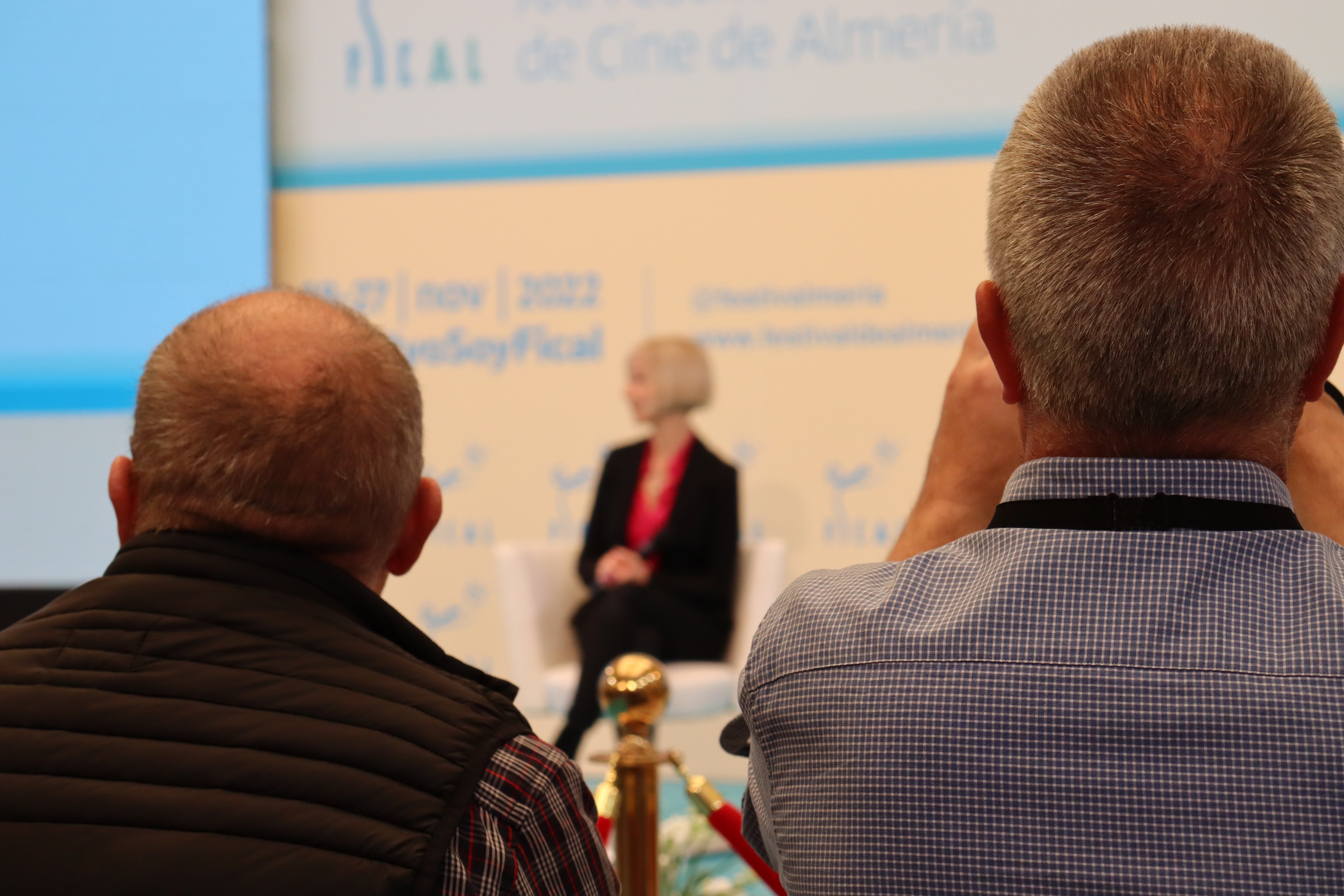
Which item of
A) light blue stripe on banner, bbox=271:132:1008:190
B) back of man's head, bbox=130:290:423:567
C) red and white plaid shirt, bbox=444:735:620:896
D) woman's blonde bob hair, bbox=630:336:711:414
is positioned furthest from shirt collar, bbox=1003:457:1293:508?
light blue stripe on banner, bbox=271:132:1008:190

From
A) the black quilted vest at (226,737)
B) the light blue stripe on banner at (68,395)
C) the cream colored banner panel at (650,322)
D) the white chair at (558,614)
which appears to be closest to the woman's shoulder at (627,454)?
the white chair at (558,614)

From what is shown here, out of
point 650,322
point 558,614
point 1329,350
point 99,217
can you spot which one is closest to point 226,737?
point 1329,350

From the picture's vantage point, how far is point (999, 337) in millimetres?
934

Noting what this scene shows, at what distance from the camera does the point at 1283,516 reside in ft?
2.81

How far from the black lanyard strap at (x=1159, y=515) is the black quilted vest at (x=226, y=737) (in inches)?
18.1

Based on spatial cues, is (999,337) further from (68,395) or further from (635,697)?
(68,395)

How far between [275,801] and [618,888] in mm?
325

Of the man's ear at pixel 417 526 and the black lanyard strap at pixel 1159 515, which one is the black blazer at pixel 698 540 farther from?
the black lanyard strap at pixel 1159 515

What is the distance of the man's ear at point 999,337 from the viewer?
93 centimetres

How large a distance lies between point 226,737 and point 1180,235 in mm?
757

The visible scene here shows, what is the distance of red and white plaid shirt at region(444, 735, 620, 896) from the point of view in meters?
0.97

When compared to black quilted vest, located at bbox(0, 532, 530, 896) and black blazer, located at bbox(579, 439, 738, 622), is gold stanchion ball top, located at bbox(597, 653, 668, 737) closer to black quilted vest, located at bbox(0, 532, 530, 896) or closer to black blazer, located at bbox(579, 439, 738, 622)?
black quilted vest, located at bbox(0, 532, 530, 896)

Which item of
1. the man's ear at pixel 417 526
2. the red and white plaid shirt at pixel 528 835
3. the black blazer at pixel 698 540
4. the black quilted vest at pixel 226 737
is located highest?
the man's ear at pixel 417 526

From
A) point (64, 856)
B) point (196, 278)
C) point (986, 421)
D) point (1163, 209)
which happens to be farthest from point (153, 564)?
point (196, 278)
